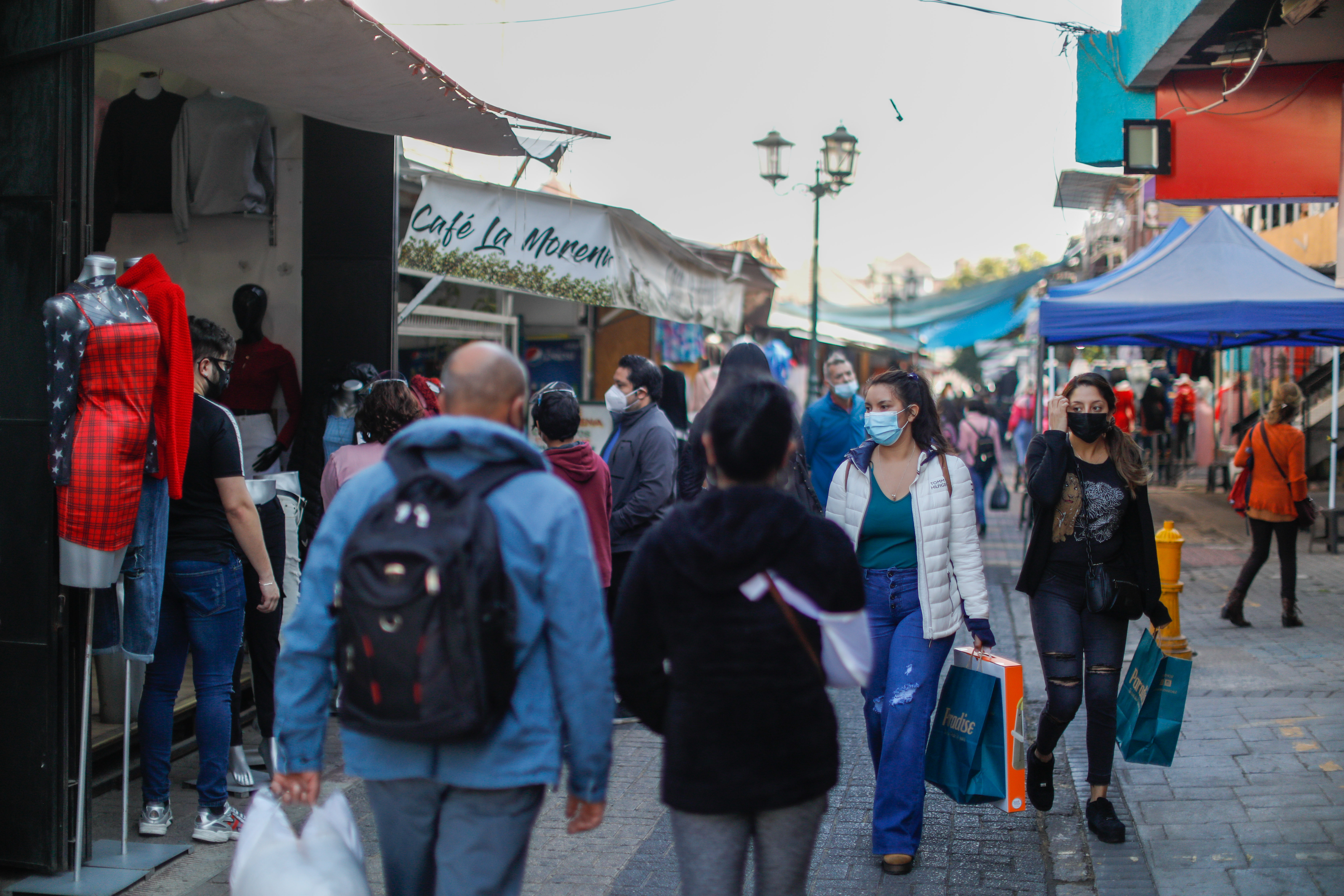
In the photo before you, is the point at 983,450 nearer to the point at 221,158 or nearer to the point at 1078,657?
the point at 1078,657

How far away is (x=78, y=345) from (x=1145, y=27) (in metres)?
Result: 6.20

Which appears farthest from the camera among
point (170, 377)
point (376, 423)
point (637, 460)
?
point (637, 460)

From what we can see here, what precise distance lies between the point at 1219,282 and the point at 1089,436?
513 centimetres

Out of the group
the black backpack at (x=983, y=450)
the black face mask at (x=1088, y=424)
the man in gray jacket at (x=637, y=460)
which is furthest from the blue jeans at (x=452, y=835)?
the black backpack at (x=983, y=450)

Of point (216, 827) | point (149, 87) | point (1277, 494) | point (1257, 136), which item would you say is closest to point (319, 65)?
point (149, 87)

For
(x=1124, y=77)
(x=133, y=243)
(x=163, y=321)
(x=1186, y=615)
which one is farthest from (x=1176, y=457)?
(x=163, y=321)

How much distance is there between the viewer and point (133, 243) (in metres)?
7.11

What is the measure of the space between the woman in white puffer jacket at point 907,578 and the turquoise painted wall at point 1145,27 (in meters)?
2.78

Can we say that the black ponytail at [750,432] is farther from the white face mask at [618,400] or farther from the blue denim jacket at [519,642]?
the white face mask at [618,400]

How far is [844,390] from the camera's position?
829 cm

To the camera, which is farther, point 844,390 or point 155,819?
point 844,390

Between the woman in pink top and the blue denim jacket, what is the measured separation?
2779 mm

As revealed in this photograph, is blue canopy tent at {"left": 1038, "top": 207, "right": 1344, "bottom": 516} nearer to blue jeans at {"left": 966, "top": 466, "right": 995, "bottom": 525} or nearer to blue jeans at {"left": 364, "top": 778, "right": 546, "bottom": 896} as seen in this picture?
blue jeans at {"left": 966, "top": 466, "right": 995, "bottom": 525}

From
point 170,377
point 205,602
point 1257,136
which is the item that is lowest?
point 205,602
